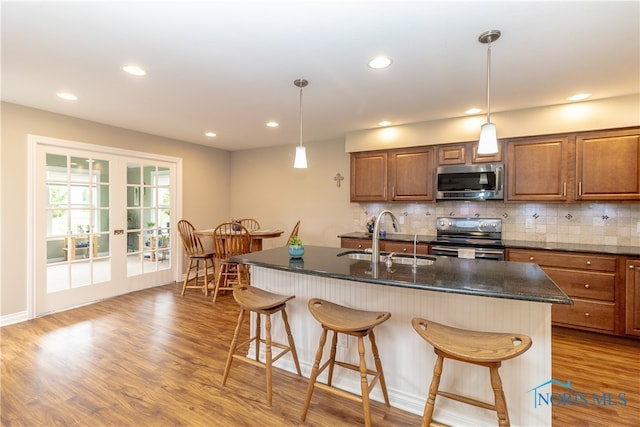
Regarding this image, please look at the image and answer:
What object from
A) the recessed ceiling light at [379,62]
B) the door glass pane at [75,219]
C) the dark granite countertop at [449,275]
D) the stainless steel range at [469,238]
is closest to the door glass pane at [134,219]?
the door glass pane at [75,219]

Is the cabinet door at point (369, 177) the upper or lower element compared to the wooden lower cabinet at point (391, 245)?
upper

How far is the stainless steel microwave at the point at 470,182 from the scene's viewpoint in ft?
11.3

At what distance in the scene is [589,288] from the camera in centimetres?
290

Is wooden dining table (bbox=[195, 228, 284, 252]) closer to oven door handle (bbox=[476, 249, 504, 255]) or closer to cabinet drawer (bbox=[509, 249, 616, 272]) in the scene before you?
oven door handle (bbox=[476, 249, 504, 255])

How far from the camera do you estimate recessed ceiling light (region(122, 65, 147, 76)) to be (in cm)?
235

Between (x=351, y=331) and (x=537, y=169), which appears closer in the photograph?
(x=351, y=331)

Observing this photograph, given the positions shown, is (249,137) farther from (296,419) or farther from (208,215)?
(296,419)

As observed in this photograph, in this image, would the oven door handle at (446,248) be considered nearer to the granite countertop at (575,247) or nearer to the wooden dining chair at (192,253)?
the granite countertop at (575,247)

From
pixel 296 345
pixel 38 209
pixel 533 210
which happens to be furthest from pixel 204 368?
pixel 533 210

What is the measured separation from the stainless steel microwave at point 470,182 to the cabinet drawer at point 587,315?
1.26 meters

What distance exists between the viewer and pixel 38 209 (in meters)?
3.42

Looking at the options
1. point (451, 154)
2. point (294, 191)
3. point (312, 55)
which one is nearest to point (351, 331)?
point (312, 55)

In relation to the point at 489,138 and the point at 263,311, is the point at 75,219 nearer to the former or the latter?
the point at 263,311

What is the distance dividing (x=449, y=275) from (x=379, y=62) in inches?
62.6
